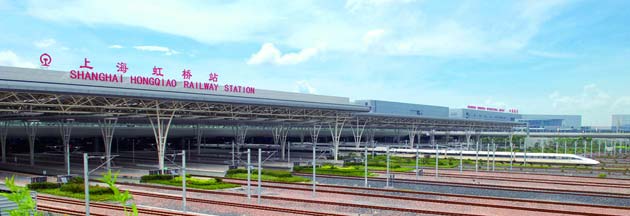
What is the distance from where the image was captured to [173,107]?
148ft

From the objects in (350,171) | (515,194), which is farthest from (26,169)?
(515,194)

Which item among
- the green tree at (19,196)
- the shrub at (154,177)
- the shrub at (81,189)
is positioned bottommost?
the shrub at (154,177)

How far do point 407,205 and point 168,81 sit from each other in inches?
1210

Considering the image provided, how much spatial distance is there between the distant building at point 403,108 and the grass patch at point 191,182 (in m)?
95.0

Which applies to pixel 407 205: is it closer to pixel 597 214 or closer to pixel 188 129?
pixel 597 214

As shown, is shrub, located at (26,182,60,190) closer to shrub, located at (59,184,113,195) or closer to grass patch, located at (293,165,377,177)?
shrub, located at (59,184,113,195)

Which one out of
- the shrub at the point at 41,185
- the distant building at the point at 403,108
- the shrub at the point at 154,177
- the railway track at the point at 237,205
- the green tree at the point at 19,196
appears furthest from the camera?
the distant building at the point at 403,108

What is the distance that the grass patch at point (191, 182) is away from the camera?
37719 mm

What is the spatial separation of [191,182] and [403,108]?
12301 centimetres

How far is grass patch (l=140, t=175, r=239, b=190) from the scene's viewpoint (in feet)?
124

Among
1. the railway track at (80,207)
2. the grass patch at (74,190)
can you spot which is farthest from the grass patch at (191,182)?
the railway track at (80,207)

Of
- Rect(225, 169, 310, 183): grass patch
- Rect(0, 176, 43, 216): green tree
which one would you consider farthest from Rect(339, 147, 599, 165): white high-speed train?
Rect(0, 176, 43, 216): green tree

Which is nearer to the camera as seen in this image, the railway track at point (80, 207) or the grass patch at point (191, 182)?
the railway track at point (80, 207)

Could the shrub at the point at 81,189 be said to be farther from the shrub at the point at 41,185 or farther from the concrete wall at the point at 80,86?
the concrete wall at the point at 80,86
